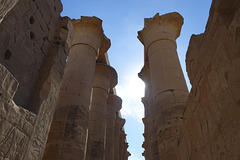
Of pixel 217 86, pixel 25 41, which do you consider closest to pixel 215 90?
pixel 217 86

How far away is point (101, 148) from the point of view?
1005 centimetres

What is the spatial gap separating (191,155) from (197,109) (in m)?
0.87

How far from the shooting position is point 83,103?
768 cm

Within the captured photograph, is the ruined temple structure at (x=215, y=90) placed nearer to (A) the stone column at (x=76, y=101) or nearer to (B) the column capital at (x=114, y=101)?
(A) the stone column at (x=76, y=101)

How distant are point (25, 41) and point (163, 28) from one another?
7.80 m

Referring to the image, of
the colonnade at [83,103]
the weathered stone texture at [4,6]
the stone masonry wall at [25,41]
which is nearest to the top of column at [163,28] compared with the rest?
the colonnade at [83,103]

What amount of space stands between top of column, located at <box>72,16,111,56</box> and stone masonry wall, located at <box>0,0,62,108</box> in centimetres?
540

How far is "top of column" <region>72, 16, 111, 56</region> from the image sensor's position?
A: 32.9ft

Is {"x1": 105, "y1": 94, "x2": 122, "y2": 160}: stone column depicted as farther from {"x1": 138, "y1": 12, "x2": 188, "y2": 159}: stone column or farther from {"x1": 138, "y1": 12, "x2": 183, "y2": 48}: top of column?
{"x1": 138, "y1": 12, "x2": 183, "y2": 48}: top of column

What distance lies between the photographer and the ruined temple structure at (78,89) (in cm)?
205

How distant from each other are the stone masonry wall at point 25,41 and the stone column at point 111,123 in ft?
33.6

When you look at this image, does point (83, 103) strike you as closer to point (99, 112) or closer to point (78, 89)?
point (78, 89)

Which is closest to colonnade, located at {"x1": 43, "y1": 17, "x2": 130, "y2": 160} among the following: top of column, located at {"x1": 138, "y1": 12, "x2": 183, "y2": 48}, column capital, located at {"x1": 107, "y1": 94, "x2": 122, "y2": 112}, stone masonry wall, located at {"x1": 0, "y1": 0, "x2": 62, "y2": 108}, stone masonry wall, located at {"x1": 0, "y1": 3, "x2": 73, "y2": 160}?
column capital, located at {"x1": 107, "y1": 94, "x2": 122, "y2": 112}

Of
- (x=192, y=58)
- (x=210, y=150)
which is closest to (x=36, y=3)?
(x=192, y=58)
